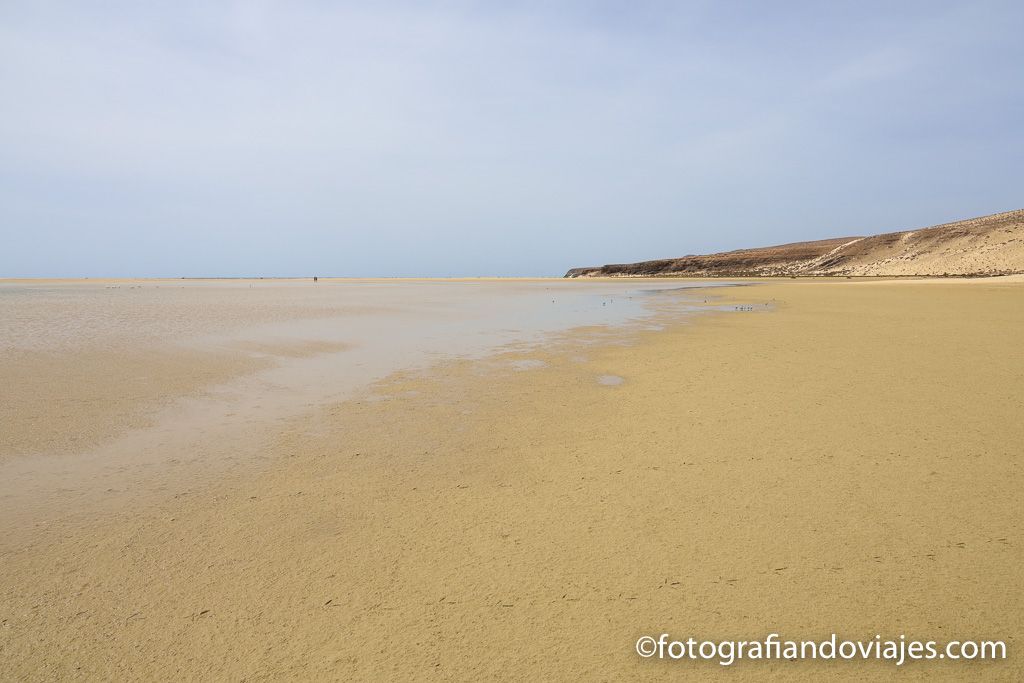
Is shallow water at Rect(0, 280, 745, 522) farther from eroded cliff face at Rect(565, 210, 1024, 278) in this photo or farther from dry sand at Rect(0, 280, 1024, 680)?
eroded cliff face at Rect(565, 210, 1024, 278)

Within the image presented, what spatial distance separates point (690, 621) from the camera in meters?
2.28

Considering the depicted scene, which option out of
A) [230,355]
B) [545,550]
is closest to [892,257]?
[230,355]

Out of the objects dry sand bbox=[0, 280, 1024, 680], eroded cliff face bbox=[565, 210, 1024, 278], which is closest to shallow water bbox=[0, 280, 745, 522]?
dry sand bbox=[0, 280, 1024, 680]

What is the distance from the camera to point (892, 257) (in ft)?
186

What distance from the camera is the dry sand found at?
2.16 meters

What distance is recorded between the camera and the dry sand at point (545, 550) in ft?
7.08

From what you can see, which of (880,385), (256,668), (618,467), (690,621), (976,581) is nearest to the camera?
(256,668)

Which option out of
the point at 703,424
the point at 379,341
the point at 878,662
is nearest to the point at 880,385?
the point at 703,424

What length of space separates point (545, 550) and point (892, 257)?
67.7 meters

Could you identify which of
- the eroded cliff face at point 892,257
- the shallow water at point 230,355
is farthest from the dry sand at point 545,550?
the eroded cliff face at point 892,257

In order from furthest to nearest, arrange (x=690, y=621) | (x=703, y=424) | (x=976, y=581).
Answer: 1. (x=703, y=424)
2. (x=976, y=581)
3. (x=690, y=621)

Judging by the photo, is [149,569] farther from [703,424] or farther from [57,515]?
[703,424]

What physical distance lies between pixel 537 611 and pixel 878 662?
4.36 ft

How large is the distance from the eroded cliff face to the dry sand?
159 ft
